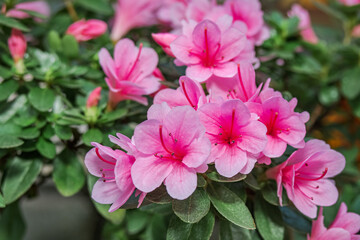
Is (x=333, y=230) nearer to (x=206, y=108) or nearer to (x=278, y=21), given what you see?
(x=206, y=108)

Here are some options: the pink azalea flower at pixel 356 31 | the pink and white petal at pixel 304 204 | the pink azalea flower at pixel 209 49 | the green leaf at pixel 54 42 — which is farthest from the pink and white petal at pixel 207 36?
the pink azalea flower at pixel 356 31

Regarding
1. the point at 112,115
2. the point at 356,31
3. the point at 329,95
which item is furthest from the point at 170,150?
the point at 356,31

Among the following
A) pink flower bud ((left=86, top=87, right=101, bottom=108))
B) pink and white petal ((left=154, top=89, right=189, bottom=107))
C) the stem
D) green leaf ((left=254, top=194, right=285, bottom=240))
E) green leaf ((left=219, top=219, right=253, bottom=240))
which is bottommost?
the stem

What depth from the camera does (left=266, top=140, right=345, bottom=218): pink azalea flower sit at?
795mm

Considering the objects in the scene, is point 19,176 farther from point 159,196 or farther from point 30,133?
point 159,196

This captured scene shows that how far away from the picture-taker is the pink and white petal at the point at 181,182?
0.70 metres

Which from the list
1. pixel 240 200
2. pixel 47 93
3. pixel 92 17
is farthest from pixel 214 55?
pixel 92 17

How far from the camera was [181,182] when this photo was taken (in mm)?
708

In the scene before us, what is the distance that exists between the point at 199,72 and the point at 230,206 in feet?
0.89

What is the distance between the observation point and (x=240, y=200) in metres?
0.80

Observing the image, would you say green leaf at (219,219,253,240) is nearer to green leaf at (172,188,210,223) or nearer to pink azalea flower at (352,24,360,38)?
green leaf at (172,188,210,223)

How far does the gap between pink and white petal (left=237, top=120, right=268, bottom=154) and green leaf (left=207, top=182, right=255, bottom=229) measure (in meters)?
0.12

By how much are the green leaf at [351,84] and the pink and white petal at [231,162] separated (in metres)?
0.63

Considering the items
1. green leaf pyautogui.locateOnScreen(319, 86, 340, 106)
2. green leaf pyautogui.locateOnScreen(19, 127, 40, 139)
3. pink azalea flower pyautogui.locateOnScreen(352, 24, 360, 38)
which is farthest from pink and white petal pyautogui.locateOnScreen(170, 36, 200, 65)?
pink azalea flower pyautogui.locateOnScreen(352, 24, 360, 38)
